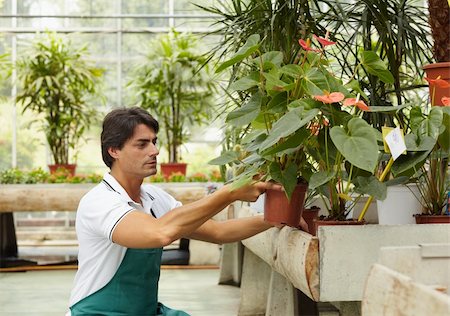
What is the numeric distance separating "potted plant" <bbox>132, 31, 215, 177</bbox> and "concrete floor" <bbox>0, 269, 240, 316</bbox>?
2281 mm

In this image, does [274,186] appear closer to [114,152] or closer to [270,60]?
[270,60]

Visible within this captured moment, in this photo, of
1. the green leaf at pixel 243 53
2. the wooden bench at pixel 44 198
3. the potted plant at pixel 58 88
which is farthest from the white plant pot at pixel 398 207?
Result: the potted plant at pixel 58 88

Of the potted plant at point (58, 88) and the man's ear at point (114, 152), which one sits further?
the potted plant at point (58, 88)

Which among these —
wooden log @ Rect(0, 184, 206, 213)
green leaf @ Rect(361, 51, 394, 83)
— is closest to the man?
green leaf @ Rect(361, 51, 394, 83)

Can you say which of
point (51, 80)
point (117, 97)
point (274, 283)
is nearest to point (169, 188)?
point (51, 80)

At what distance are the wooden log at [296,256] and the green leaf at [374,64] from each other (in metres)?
0.56

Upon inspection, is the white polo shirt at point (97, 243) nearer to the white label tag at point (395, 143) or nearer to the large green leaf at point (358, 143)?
the large green leaf at point (358, 143)

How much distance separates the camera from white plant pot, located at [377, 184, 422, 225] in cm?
269

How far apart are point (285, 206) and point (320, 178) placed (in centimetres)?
25

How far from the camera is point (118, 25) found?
33.9 ft

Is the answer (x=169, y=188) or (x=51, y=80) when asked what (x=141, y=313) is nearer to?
Answer: (x=169, y=188)

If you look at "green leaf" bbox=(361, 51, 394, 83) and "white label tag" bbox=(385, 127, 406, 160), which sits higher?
"green leaf" bbox=(361, 51, 394, 83)

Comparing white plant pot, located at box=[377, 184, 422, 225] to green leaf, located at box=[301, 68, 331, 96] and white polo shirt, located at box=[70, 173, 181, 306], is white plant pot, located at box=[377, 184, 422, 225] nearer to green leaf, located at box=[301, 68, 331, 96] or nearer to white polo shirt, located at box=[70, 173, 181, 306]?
green leaf, located at box=[301, 68, 331, 96]

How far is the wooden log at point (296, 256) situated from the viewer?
250cm
